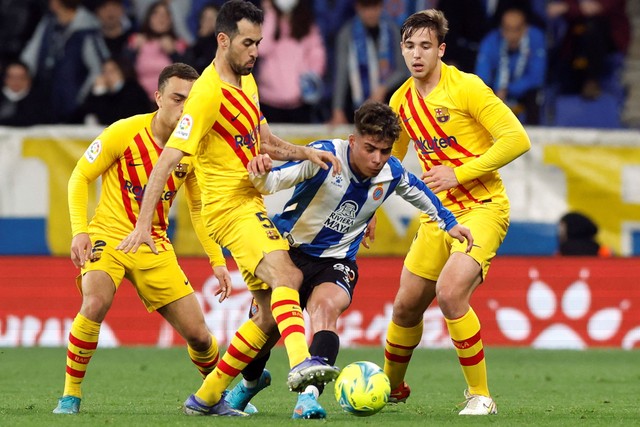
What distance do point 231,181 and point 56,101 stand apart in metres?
9.08

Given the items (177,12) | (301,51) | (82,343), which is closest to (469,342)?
(82,343)

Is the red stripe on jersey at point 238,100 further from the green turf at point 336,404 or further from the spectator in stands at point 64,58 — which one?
the spectator in stands at point 64,58

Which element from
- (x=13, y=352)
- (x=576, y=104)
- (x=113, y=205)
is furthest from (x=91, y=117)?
(x=113, y=205)

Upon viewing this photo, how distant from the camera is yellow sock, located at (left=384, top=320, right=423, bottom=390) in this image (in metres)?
8.72

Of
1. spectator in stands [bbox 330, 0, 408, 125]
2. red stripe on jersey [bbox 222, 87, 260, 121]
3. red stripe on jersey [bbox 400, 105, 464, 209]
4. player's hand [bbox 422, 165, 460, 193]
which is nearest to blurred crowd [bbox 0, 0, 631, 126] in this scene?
spectator in stands [bbox 330, 0, 408, 125]

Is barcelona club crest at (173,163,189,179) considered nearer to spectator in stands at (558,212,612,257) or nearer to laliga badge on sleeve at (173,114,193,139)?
laliga badge on sleeve at (173,114,193,139)

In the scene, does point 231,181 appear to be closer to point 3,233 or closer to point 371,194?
point 371,194

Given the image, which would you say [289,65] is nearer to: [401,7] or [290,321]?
[401,7]

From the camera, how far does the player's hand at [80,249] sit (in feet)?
25.4

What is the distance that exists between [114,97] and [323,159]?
876 cm

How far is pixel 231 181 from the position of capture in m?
7.56

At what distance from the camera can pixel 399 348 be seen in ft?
28.6

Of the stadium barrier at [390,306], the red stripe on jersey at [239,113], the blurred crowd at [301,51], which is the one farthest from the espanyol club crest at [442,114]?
the blurred crowd at [301,51]

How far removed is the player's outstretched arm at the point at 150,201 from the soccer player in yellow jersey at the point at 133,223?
2.91ft
